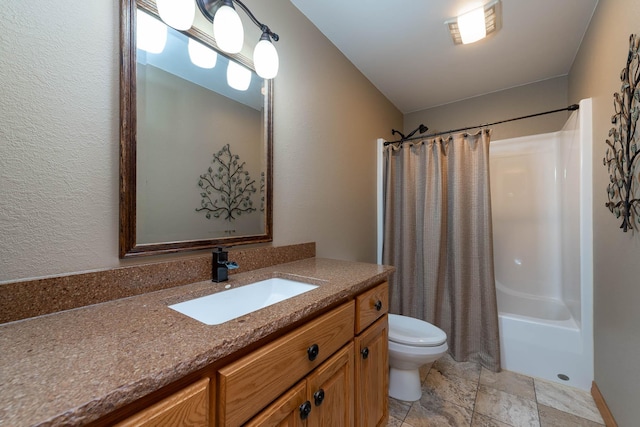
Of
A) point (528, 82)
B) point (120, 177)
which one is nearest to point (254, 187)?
point (120, 177)

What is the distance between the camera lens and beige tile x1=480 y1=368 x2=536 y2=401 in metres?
1.68

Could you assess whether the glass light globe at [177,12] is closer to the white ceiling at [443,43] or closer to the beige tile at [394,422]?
the white ceiling at [443,43]

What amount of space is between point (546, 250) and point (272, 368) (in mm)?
2772

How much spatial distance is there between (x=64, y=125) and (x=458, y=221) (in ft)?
7.48

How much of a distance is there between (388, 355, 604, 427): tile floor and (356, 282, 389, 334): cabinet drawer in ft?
2.31

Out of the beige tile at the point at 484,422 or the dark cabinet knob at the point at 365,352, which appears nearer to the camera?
the dark cabinet knob at the point at 365,352

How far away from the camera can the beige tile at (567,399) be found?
58.5 inches

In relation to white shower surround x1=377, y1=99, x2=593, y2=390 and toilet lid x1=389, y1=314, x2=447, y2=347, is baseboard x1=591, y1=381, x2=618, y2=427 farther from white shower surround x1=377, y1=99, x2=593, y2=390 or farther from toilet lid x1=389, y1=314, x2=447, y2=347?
toilet lid x1=389, y1=314, x2=447, y2=347

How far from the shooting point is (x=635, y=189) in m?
1.09

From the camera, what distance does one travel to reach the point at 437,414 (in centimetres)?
150

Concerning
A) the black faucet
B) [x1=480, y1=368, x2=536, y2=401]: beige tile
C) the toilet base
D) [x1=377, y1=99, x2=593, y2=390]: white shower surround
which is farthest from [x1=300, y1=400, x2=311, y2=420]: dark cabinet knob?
[x1=377, y1=99, x2=593, y2=390]: white shower surround

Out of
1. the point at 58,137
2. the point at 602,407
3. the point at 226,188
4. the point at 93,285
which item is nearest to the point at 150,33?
the point at 58,137

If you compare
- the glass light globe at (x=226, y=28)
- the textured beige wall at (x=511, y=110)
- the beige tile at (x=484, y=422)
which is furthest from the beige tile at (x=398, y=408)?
the textured beige wall at (x=511, y=110)

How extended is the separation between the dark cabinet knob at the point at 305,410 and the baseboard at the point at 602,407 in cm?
158
